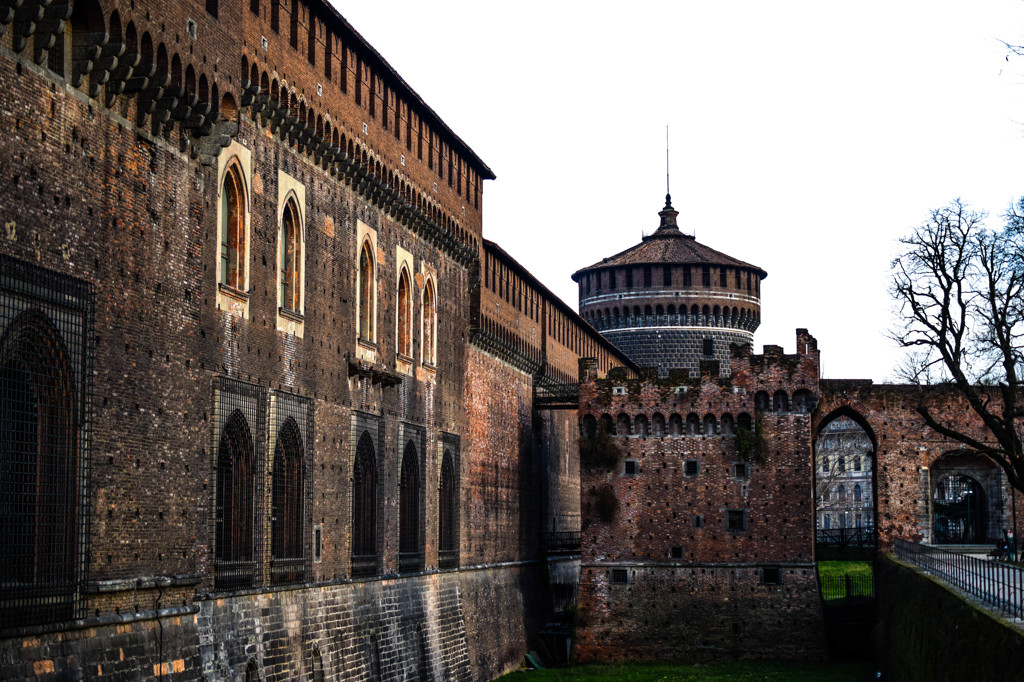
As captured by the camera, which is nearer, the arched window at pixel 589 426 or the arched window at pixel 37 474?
the arched window at pixel 37 474

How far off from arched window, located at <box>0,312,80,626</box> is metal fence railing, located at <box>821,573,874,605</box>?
30515mm

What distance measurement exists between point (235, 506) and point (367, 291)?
808 centimetres

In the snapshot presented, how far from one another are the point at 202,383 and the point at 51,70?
5.64 meters

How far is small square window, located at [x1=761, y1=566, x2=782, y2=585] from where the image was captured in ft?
132

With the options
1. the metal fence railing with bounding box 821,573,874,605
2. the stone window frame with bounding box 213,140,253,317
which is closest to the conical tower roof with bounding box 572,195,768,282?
the metal fence railing with bounding box 821,573,874,605

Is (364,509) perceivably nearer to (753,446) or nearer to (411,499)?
(411,499)

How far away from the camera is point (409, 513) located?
3180 cm

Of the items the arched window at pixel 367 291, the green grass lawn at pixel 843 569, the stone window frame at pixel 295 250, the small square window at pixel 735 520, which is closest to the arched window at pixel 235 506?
the stone window frame at pixel 295 250

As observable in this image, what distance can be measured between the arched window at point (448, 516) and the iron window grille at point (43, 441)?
57.7 feet

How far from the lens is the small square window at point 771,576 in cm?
4028

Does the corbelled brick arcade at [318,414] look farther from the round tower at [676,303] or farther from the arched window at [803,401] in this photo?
the round tower at [676,303]

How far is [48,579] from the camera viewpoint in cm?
1612

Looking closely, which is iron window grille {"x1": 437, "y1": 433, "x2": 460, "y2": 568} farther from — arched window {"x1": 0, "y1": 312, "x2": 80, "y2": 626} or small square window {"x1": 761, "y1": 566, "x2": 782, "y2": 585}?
arched window {"x1": 0, "y1": 312, "x2": 80, "y2": 626}

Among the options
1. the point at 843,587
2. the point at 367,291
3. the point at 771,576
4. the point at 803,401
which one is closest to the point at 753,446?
the point at 803,401
